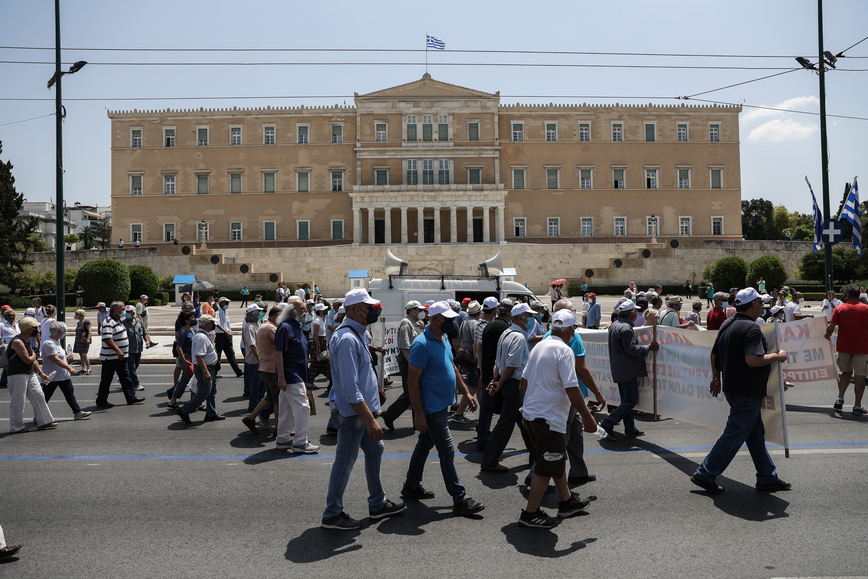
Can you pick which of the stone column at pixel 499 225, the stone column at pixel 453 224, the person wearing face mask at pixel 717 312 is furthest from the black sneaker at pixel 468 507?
the stone column at pixel 499 225

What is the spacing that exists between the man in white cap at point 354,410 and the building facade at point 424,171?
53.1 meters

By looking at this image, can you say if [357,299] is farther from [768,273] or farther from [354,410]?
[768,273]

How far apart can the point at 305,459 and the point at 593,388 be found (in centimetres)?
338

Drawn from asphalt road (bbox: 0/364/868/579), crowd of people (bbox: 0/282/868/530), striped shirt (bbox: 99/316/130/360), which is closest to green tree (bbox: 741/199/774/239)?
crowd of people (bbox: 0/282/868/530)

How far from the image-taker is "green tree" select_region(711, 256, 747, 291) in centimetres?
3925

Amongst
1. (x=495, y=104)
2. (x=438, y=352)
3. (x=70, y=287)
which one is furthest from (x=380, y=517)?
(x=495, y=104)

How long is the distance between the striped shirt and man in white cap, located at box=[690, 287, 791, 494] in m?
8.81

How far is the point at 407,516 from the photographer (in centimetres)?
580

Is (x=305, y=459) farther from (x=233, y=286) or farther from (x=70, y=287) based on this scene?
(x=233, y=286)

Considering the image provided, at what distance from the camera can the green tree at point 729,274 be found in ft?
129

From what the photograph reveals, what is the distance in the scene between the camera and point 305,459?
7.73m

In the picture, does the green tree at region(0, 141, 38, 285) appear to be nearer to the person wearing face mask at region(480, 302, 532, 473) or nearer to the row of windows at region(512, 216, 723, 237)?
the row of windows at region(512, 216, 723, 237)

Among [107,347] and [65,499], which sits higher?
[107,347]

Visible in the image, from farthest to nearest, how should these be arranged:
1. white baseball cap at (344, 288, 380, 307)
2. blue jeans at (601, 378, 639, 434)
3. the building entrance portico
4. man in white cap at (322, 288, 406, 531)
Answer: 1. the building entrance portico
2. blue jeans at (601, 378, 639, 434)
3. white baseball cap at (344, 288, 380, 307)
4. man in white cap at (322, 288, 406, 531)
